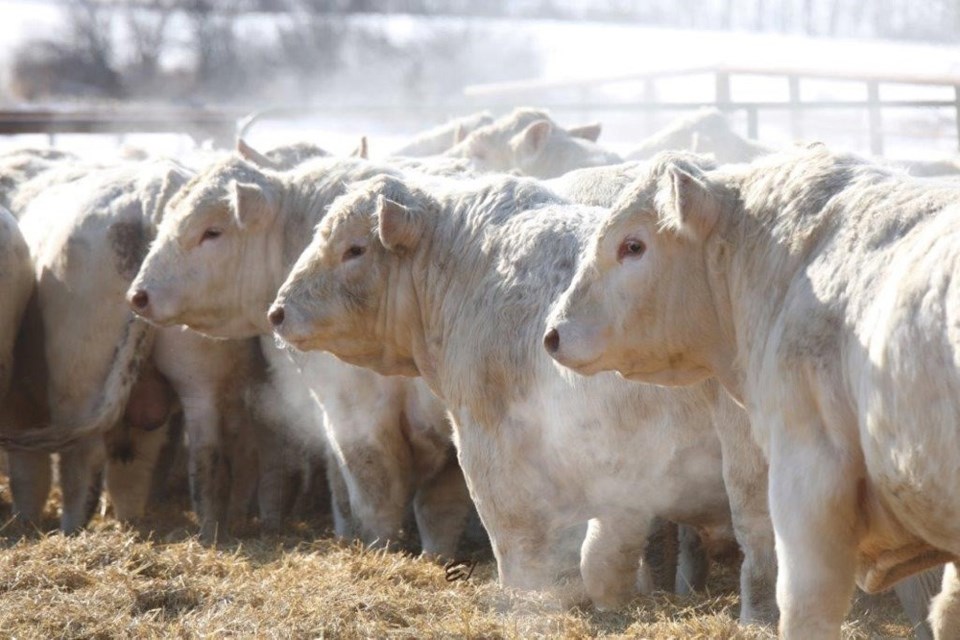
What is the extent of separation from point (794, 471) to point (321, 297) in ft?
7.30

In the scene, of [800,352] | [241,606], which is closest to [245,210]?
[241,606]

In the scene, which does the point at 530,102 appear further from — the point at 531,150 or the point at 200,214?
the point at 200,214

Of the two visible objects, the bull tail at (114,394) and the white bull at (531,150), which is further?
the white bull at (531,150)

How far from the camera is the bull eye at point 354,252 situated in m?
5.76

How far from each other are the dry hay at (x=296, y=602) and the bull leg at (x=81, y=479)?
1257mm

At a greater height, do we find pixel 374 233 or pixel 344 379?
pixel 374 233

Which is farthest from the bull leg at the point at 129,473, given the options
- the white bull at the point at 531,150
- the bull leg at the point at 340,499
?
the white bull at the point at 531,150

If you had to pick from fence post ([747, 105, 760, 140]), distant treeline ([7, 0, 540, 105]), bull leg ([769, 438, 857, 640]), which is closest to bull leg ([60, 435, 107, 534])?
bull leg ([769, 438, 857, 640])

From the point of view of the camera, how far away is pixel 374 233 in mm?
5746

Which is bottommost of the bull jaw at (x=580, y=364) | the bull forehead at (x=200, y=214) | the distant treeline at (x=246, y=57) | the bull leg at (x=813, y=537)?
the bull leg at (x=813, y=537)

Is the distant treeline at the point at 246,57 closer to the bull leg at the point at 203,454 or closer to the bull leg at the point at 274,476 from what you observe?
the bull leg at the point at 274,476

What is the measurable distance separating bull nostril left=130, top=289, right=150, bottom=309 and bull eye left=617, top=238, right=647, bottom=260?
300 centimetres

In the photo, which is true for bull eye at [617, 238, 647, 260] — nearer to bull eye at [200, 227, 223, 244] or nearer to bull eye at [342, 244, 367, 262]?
bull eye at [342, 244, 367, 262]

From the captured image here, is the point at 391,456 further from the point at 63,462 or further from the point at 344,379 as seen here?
the point at 63,462
